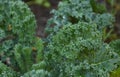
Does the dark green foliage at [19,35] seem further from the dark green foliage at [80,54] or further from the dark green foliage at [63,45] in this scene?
the dark green foliage at [80,54]

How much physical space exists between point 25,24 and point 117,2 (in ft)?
7.29

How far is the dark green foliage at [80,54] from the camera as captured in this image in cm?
251

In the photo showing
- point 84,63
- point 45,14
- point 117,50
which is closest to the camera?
point 84,63

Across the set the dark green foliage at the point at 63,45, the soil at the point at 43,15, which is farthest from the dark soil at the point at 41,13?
the dark green foliage at the point at 63,45

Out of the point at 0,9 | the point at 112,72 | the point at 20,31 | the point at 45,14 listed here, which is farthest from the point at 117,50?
the point at 45,14

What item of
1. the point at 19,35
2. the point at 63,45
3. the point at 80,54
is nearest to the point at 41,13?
the point at 19,35

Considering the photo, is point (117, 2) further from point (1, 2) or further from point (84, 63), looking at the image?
point (84, 63)

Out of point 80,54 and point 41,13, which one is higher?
point 41,13

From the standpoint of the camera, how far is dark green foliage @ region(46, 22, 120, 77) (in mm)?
2514

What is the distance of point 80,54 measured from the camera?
262 cm

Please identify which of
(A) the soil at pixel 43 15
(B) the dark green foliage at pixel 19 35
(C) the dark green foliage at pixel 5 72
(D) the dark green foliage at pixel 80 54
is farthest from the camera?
(A) the soil at pixel 43 15

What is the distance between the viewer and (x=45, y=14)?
15.8ft

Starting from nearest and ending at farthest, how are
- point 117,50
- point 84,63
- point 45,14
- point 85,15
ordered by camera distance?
point 84,63
point 117,50
point 85,15
point 45,14

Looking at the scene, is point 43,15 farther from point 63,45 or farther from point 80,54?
point 80,54
